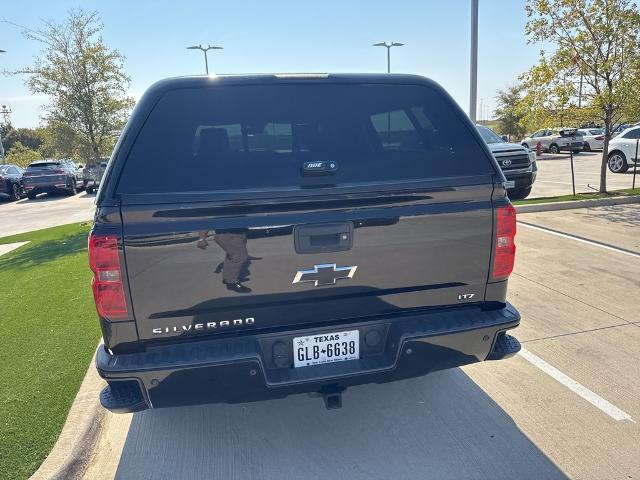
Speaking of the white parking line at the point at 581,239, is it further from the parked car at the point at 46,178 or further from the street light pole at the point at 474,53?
the parked car at the point at 46,178

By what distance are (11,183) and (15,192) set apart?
1.75 ft

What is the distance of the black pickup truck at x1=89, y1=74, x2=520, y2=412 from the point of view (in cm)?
225

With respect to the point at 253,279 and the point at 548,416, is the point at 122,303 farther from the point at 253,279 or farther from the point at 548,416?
the point at 548,416

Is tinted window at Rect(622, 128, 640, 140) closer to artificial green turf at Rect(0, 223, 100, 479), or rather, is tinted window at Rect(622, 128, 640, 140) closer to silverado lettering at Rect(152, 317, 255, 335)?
artificial green turf at Rect(0, 223, 100, 479)

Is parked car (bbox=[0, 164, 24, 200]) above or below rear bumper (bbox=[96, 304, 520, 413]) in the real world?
above

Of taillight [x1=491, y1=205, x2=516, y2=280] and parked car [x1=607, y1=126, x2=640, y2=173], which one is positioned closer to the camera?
taillight [x1=491, y1=205, x2=516, y2=280]

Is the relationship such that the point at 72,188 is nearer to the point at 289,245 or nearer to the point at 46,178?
the point at 46,178

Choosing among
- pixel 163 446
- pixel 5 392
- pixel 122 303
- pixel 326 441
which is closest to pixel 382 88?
pixel 122 303

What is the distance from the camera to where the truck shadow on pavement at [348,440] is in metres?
2.66

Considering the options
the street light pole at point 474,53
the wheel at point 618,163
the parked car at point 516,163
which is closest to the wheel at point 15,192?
the street light pole at point 474,53

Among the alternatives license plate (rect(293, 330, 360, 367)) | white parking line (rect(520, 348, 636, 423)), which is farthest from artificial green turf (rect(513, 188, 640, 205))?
license plate (rect(293, 330, 360, 367))

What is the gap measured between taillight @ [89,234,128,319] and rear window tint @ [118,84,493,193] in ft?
0.87

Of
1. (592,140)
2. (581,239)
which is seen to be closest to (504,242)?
(581,239)

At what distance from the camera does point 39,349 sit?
13.5 ft
